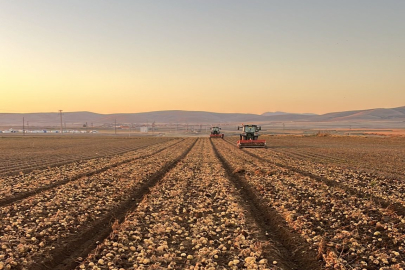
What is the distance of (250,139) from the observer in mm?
44281

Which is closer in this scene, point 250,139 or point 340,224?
point 340,224

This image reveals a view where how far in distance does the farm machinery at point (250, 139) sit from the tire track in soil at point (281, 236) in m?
28.0

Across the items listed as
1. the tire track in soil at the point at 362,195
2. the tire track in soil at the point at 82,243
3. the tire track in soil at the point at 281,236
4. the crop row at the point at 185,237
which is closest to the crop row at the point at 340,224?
the tire track in soil at the point at 281,236

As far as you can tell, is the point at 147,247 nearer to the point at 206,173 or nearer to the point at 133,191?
the point at 133,191

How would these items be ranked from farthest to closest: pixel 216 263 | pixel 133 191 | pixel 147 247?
pixel 133 191 < pixel 147 247 < pixel 216 263

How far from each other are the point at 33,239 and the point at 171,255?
11.8 ft

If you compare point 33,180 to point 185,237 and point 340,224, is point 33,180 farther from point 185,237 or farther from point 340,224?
point 340,224

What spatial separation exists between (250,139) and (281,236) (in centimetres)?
3646

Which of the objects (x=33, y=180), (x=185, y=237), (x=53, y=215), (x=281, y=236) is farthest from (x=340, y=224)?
(x=33, y=180)

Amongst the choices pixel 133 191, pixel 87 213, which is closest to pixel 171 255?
pixel 87 213

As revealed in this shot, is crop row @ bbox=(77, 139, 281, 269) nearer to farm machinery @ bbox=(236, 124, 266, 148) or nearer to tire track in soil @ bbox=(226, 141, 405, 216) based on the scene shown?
tire track in soil @ bbox=(226, 141, 405, 216)

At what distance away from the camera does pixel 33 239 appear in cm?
774

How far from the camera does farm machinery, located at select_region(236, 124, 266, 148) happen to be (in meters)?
41.0

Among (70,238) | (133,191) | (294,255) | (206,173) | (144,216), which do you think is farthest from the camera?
(206,173)
